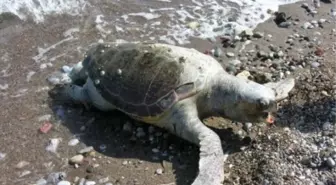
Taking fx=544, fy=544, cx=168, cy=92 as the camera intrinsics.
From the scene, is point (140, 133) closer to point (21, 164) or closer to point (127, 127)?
point (127, 127)

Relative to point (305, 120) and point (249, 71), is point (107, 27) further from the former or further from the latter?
point (305, 120)

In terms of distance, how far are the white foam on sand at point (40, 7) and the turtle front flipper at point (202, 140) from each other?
3.10 meters

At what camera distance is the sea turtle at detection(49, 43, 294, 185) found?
177 inches

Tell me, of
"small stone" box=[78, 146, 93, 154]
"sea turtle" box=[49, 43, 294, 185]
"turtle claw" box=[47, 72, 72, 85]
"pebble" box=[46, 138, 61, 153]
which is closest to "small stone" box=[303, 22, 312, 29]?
"sea turtle" box=[49, 43, 294, 185]

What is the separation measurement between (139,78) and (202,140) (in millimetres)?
792

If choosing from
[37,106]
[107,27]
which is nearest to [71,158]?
[37,106]

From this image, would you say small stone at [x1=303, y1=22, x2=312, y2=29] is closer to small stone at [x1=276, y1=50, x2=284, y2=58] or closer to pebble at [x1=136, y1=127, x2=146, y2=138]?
small stone at [x1=276, y1=50, x2=284, y2=58]

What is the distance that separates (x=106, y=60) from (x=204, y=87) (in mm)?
972

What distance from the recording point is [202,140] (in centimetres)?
443

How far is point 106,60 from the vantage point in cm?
502

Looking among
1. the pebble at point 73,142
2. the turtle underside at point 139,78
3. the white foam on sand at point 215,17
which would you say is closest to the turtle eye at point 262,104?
the turtle underside at point 139,78

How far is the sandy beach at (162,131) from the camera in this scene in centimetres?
437

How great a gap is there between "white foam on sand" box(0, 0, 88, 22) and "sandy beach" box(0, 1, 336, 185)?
64 centimetres

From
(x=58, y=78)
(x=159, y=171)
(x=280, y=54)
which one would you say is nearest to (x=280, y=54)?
(x=280, y=54)
